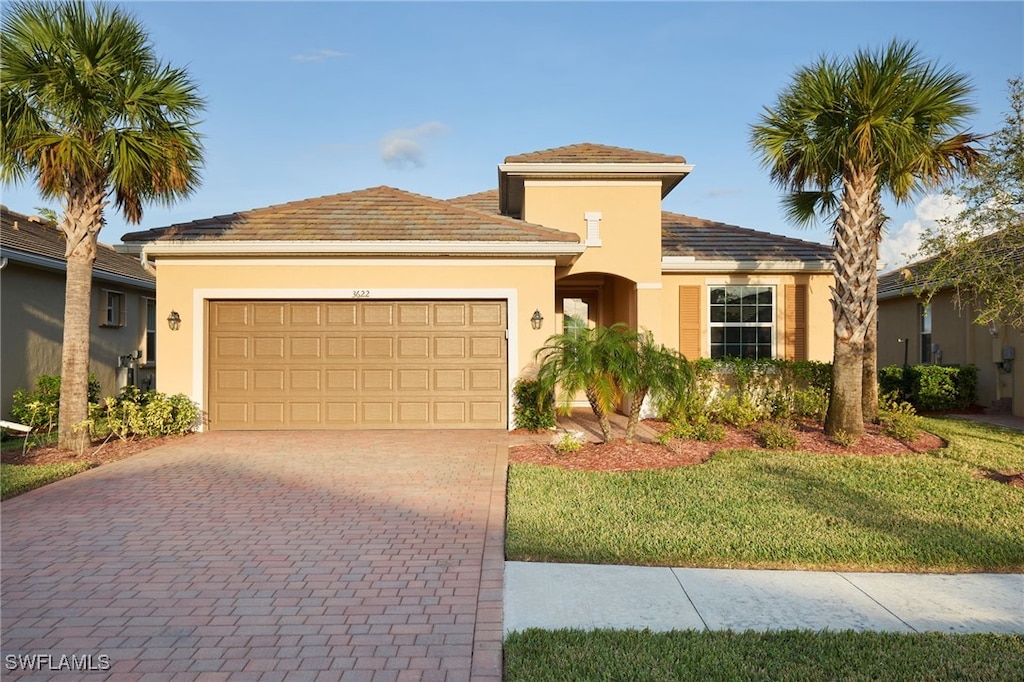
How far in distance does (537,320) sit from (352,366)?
11.9 ft

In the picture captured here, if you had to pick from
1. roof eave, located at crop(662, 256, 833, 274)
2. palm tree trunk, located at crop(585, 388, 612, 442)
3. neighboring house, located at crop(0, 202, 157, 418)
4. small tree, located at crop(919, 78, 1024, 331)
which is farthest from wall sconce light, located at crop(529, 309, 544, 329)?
neighboring house, located at crop(0, 202, 157, 418)

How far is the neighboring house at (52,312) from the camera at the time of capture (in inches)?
499

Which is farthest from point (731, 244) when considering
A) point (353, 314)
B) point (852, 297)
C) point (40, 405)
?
point (40, 405)

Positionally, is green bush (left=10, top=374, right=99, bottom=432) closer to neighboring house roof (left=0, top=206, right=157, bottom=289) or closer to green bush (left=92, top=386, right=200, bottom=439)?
green bush (left=92, top=386, right=200, bottom=439)

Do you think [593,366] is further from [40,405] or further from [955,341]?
[955,341]

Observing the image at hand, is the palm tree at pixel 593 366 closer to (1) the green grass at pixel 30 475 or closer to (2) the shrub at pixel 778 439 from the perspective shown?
(2) the shrub at pixel 778 439

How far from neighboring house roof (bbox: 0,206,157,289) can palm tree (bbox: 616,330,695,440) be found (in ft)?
30.4

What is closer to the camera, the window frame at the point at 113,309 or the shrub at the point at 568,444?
the shrub at the point at 568,444

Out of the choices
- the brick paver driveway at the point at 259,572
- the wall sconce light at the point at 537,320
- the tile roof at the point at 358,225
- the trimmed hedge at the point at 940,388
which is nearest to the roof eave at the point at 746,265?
the trimmed hedge at the point at 940,388

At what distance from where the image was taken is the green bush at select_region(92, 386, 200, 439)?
1078 cm

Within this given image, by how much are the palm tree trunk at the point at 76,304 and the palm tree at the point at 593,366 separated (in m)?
7.28

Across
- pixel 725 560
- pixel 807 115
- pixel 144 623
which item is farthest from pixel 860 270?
pixel 144 623

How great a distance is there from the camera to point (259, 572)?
5098 mm

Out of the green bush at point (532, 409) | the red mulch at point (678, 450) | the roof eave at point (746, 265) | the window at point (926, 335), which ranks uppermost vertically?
the roof eave at point (746, 265)
